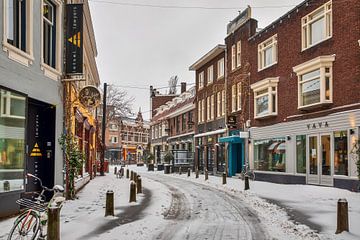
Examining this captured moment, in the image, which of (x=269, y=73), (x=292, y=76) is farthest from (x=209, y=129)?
(x=292, y=76)

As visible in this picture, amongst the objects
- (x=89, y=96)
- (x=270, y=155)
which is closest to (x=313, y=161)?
(x=270, y=155)

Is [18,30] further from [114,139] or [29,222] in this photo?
[114,139]

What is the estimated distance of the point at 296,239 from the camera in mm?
8609

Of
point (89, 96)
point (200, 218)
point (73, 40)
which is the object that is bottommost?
point (200, 218)

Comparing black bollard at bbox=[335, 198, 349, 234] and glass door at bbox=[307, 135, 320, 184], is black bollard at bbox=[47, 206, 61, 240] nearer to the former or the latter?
black bollard at bbox=[335, 198, 349, 234]

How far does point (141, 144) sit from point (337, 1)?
8014 cm

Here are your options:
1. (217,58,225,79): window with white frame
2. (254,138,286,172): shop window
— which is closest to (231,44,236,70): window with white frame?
(217,58,225,79): window with white frame

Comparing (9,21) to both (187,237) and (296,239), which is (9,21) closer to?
(187,237)

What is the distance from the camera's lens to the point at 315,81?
20016 millimetres

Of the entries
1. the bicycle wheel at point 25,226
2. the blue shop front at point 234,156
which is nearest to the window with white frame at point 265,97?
the blue shop front at point 234,156

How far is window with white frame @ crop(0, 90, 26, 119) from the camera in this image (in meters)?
10.6

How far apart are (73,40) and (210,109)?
75.9 feet

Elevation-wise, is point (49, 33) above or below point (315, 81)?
above

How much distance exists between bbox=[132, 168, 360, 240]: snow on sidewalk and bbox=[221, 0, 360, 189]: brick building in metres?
1.53
